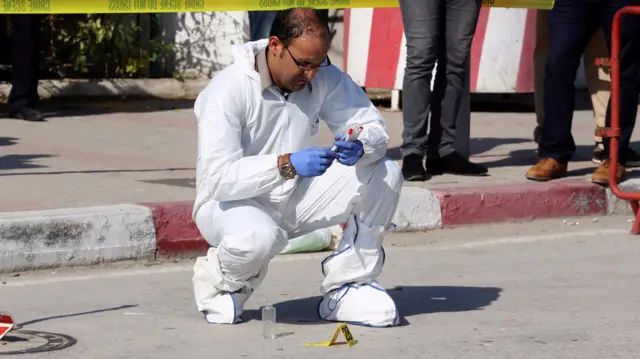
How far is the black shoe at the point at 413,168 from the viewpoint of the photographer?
7.23 m

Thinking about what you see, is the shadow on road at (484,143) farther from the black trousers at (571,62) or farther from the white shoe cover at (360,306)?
the white shoe cover at (360,306)

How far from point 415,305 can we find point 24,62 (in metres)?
4.88

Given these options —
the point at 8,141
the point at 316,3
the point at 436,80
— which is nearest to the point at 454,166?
the point at 436,80

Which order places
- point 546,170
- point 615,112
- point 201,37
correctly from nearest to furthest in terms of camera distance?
point 615,112
point 546,170
point 201,37

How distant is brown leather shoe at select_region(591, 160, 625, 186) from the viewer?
725cm

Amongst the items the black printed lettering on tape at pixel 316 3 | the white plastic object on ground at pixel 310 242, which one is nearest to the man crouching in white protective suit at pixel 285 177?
the white plastic object on ground at pixel 310 242

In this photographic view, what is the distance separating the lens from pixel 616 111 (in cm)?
699

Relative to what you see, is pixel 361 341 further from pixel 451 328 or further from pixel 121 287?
pixel 121 287

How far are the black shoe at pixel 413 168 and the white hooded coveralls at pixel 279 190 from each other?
95.7 inches

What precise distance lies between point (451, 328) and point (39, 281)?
1.78 metres

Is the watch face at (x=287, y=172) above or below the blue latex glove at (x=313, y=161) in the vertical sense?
below

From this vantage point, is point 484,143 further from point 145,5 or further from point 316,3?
point 145,5

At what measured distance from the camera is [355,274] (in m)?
4.68

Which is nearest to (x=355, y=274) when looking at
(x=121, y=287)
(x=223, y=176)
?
(x=223, y=176)
